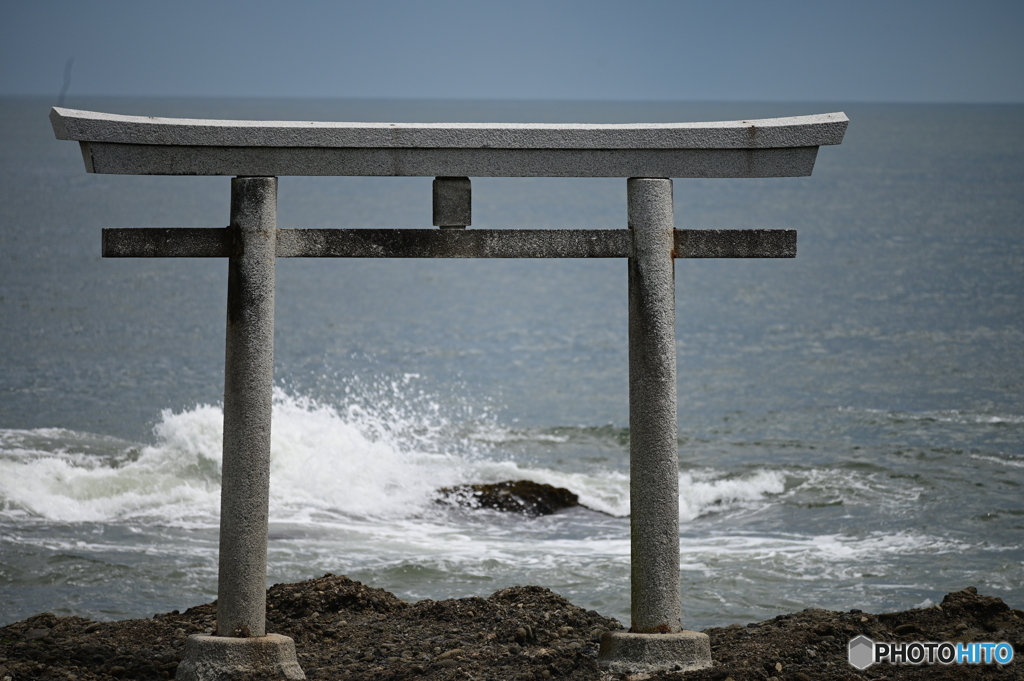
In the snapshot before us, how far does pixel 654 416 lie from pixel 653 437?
14 centimetres

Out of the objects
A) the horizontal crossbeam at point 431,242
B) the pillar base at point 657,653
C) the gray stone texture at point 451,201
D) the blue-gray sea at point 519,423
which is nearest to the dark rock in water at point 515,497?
the blue-gray sea at point 519,423

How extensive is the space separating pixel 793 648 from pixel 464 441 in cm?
1430

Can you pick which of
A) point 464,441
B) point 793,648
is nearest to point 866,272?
point 464,441

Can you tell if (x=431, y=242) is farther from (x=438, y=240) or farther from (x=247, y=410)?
(x=247, y=410)

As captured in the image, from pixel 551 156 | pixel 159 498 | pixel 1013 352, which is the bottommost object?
pixel 159 498

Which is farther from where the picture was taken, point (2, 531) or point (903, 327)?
point (903, 327)

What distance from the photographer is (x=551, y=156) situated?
23.6 feet

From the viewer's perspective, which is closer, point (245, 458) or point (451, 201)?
point (245, 458)

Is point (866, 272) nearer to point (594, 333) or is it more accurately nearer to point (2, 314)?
point (594, 333)

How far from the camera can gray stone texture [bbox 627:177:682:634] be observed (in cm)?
721

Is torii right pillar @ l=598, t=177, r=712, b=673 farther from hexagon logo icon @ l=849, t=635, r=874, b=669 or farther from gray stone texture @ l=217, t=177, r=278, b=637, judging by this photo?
gray stone texture @ l=217, t=177, r=278, b=637

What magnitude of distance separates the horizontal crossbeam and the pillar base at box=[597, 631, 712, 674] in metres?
2.52

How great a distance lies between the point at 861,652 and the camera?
8.00 meters

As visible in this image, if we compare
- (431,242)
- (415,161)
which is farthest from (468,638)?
(415,161)
